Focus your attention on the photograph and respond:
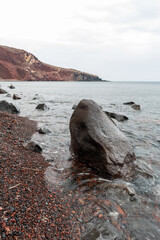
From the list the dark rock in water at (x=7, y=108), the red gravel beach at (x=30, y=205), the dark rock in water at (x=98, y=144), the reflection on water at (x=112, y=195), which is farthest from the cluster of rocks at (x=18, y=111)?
the dark rock in water at (x=98, y=144)

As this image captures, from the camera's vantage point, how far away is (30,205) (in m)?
3.98

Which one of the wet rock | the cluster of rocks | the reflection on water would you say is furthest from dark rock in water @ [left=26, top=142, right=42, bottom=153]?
the wet rock

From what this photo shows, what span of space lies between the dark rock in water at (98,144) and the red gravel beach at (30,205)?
5.61 feet

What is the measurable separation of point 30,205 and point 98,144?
3.21m

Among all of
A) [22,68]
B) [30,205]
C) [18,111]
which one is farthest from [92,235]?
[22,68]

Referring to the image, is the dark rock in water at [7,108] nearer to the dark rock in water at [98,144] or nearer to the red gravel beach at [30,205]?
the dark rock in water at [98,144]

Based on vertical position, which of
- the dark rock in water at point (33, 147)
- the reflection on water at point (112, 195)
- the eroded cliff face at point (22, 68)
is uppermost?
the eroded cliff face at point (22, 68)

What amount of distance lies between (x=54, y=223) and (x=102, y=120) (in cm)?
444

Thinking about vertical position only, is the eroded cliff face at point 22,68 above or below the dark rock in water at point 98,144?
above

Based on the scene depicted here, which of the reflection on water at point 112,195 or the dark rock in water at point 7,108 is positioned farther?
the dark rock in water at point 7,108

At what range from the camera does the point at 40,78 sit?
17988 cm

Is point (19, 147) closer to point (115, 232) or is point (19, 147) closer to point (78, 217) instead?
point (78, 217)

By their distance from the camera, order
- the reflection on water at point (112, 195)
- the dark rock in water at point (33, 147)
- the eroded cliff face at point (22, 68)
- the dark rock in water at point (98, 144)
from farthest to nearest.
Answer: the eroded cliff face at point (22, 68)
the dark rock in water at point (33, 147)
the dark rock in water at point (98, 144)
the reflection on water at point (112, 195)

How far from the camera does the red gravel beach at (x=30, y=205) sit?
3.33 metres
